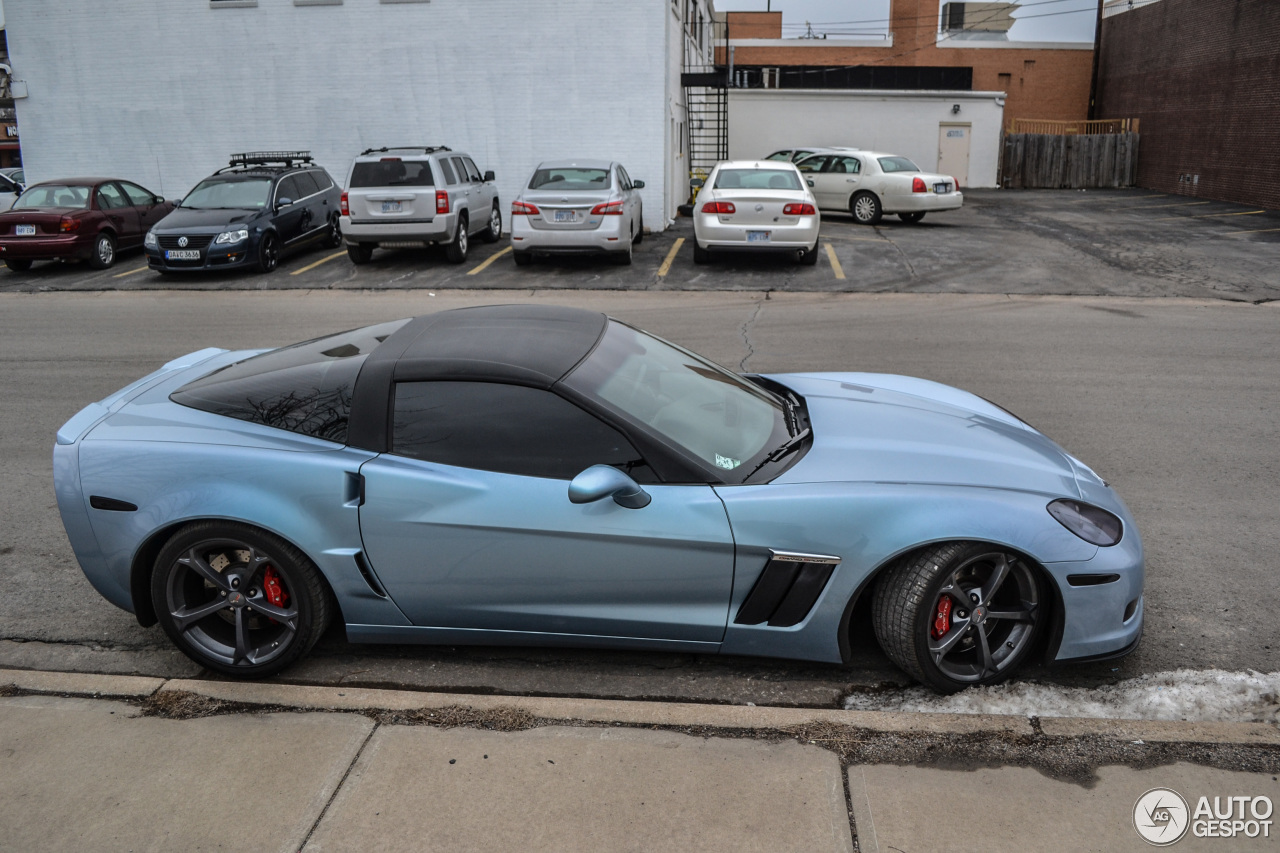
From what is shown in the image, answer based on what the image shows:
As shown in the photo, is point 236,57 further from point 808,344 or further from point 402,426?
point 402,426

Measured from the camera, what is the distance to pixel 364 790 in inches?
125

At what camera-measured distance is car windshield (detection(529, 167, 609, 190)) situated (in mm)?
15418

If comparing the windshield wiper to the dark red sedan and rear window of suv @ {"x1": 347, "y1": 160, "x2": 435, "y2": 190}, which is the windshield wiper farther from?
the dark red sedan

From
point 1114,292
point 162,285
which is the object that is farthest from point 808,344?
point 162,285

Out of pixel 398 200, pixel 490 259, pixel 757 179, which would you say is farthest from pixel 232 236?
pixel 757 179

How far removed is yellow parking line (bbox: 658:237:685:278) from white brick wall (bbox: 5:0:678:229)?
191 cm

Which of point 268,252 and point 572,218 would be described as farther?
point 268,252

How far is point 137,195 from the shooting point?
18.5 m

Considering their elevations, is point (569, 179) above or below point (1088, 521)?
above

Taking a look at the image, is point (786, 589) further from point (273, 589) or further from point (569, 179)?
point (569, 179)

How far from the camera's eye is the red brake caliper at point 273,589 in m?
3.87

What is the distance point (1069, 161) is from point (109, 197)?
98.0 feet

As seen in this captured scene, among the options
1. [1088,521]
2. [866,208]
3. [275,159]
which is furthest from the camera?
[866,208]

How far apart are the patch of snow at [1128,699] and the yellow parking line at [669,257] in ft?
39.7
